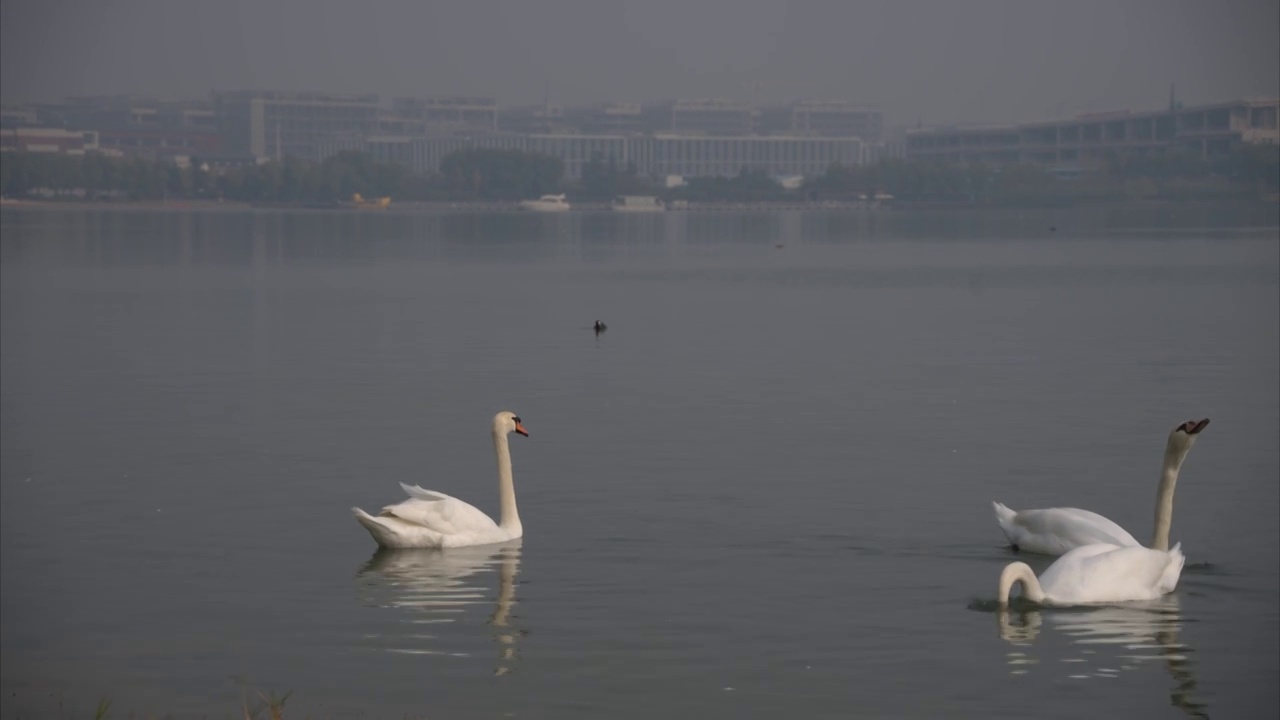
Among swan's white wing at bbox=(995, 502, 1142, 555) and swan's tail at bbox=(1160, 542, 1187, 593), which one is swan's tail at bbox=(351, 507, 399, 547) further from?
swan's tail at bbox=(1160, 542, 1187, 593)

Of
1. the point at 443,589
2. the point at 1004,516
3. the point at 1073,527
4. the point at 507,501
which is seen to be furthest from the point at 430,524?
the point at 1073,527

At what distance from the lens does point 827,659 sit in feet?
35.9

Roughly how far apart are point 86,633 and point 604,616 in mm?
2920

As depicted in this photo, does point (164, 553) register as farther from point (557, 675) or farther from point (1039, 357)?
point (1039, 357)

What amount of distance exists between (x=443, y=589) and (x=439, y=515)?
111 cm

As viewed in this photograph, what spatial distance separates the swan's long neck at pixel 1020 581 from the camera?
11.6 m

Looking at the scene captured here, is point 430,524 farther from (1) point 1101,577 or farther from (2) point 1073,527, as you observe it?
(1) point 1101,577

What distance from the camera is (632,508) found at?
15.7 meters

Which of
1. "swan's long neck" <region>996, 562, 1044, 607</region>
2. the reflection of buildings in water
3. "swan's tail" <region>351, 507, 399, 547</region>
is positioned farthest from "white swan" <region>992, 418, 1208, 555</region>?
"swan's tail" <region>351, 507, 399, 547</region>

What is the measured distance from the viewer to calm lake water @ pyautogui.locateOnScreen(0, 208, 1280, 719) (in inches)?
418

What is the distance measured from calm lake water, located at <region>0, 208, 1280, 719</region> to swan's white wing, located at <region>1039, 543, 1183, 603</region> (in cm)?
12

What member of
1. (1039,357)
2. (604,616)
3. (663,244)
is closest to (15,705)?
(604,616)

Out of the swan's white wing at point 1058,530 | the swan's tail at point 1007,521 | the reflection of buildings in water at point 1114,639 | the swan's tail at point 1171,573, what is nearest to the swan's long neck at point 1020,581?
the reflection of buildings in water at point 1114,639

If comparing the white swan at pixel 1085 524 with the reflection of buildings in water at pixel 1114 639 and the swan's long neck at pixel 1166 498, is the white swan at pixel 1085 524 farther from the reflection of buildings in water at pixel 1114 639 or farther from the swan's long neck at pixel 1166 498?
the reflection of buildings in water at pixel 1114 639
